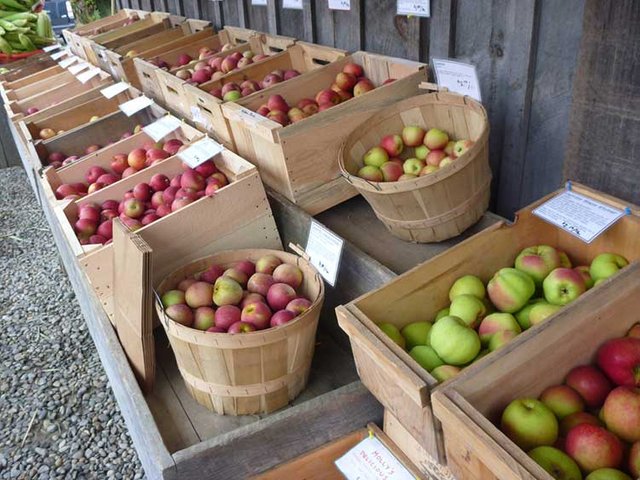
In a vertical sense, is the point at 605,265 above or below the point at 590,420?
above

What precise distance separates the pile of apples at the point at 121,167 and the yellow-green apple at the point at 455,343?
181 centimetres

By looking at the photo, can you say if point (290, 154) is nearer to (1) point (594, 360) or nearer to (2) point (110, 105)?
(1) point (594, 360)

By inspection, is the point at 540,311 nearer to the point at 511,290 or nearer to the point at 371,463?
the point at 511,290

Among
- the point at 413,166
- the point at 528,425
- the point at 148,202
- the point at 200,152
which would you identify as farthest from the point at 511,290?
the point at 148,202

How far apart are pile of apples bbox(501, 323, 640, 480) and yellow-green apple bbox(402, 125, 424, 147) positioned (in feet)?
3.36

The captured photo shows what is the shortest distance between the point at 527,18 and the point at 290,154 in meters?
0.88

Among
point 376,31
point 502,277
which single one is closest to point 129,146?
point 376,31

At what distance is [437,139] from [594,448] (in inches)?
46.5

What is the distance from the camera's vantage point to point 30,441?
2.62 meters

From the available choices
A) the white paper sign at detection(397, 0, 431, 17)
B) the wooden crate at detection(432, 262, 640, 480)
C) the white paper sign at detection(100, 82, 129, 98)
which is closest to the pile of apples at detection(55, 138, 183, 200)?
the white paper sign at detection(100, 82, 129, 98)

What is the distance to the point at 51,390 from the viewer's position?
2.91m

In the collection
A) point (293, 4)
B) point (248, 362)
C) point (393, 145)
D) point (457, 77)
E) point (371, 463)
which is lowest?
point (371, 463)

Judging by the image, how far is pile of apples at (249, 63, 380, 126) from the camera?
7.82ft

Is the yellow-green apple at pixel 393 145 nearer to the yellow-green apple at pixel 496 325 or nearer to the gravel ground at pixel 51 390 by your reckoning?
the yellow-green apple at pixel 496 325
